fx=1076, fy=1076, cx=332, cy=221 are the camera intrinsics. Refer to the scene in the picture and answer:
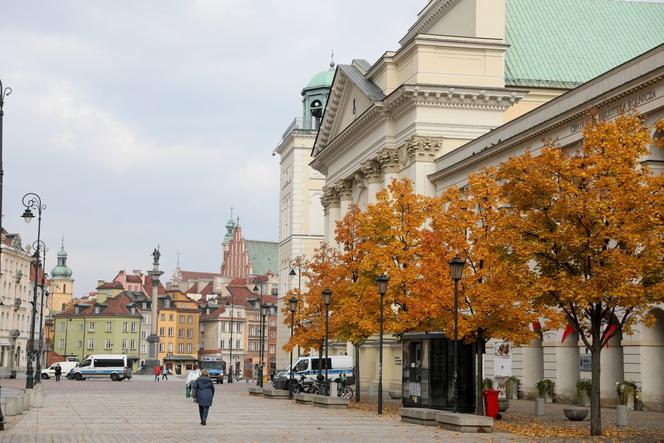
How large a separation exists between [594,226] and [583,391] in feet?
57.6

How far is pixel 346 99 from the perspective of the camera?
76375 millimetres

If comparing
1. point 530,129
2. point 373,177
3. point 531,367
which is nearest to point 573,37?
point 373,177

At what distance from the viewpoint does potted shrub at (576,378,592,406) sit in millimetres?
44000

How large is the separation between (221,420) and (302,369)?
3144cm

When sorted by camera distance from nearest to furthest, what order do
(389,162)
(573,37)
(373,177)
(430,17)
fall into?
(389,162) < (373,177) < (573,37) < (430,17)

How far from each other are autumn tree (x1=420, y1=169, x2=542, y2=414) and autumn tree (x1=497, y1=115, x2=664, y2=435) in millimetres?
973

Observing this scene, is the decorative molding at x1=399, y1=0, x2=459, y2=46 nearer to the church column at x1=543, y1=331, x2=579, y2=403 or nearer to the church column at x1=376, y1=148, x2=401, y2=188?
the church column at x1=376, y1=148, x2=401, y2=188

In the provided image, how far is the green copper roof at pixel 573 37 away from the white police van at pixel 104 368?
47831 mm

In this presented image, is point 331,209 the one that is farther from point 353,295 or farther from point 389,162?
point 353,295

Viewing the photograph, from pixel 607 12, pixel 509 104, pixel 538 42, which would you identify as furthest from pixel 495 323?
pixel 607 12

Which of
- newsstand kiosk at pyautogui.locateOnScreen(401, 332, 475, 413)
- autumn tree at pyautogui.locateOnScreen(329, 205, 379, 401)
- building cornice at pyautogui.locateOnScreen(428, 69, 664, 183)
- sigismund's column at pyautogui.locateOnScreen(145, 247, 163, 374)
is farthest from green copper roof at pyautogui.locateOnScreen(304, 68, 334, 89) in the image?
newsstand kiosk at pyautogui.locateOnScreen(401, 332, 475, 413)

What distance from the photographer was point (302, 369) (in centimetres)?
6581

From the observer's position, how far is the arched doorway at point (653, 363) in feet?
132

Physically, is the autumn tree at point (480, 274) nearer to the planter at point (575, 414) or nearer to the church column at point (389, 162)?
the planter at point (575, 414)
